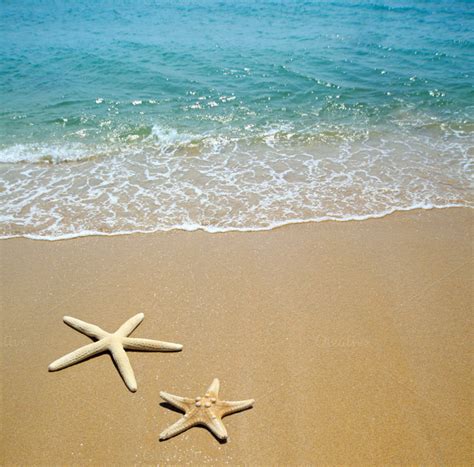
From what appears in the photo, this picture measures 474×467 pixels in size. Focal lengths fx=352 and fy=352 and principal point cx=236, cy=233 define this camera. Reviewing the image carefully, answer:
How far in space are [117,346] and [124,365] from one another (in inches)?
11.9

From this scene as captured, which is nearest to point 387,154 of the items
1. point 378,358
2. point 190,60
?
point 378,358

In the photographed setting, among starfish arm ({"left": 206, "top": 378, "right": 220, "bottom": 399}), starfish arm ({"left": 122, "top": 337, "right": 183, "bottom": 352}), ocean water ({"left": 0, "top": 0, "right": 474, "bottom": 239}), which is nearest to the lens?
starfish arm ({"left": 206, "top": 378, "right": 220, "bottom": 399})

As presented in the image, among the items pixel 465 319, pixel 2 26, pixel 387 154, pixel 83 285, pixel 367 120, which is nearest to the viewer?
pixel 465 319

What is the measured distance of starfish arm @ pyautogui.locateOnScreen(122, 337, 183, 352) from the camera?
432cm

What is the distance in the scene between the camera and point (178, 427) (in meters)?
3.48

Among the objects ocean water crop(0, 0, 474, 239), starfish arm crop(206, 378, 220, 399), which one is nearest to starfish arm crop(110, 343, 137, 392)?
starfish arm crop(206, 378, 220, 399)

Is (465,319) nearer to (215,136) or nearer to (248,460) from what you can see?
(248,460)

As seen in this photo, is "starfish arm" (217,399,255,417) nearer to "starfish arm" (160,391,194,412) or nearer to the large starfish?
"starfish arm" (160,391,194,412)

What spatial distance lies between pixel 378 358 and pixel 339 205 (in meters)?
3.55

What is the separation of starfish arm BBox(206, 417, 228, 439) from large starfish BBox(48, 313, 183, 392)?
1000 mm

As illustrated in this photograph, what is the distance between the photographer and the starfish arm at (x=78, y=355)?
4.18 meters

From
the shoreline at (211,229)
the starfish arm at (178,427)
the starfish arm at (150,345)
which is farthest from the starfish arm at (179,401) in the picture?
the shoreline at (211,229)

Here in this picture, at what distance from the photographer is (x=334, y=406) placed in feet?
12.6

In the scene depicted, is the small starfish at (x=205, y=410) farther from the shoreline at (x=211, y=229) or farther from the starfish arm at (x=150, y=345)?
the shoreline at (x=211, y=229)
